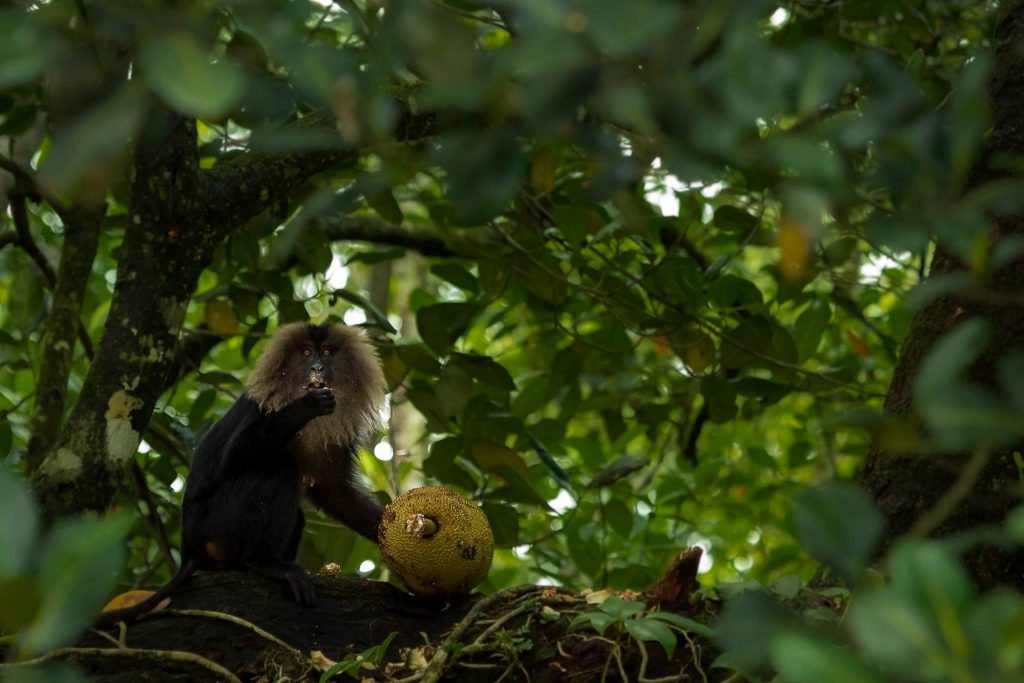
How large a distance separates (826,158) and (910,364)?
2244 millimetres

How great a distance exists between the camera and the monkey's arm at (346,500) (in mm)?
4516

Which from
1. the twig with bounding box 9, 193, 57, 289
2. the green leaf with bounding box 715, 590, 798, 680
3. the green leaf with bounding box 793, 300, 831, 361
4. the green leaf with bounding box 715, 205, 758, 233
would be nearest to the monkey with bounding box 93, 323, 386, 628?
the twig with bounding box 9, 193, 57, 289

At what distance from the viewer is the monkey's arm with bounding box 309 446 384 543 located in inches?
178

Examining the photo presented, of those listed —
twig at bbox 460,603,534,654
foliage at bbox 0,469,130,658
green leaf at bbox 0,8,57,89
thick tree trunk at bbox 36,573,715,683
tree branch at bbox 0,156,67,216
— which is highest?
green leaf at bbox 0,8,57,89

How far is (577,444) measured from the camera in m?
5.23

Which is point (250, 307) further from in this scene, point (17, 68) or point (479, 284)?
point (17, 68)

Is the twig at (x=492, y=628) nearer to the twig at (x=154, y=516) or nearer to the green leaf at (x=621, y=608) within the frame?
the green leaf at (x=621, y=608)

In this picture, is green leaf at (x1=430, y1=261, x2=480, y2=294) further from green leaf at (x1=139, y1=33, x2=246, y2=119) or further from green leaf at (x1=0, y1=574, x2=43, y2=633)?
green leaf at (x1=0, y1=574, x2=43, y2=633)

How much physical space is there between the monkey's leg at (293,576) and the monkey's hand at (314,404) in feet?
1.83

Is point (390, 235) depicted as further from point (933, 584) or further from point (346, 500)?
point (933, 584)

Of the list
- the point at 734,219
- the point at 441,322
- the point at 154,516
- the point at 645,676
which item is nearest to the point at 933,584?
the point at 645,676

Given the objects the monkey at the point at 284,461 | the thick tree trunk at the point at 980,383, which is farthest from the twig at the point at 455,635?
the thick tree trunk at the point at 980,383

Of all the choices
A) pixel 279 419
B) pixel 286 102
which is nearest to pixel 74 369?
pixel 279 419

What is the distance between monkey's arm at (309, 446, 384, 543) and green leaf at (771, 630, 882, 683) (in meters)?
3.62
